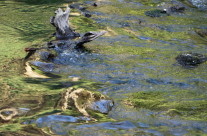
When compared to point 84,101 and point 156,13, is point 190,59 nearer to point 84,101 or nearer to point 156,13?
point 84,101

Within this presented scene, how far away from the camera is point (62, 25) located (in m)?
6.44

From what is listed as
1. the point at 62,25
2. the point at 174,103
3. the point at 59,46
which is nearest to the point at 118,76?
the point at 174,103

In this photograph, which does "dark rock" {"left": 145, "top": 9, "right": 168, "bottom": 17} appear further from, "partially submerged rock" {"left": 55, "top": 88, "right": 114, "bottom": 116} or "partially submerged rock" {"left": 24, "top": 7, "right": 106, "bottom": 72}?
"partially submerged rock" {"left": 55, "top": 88, "right": 114, "bottom": 116}

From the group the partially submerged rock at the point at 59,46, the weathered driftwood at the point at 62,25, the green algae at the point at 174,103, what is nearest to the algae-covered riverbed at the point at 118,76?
the green algae at the point at 174,103

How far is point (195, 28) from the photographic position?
7.71 metres

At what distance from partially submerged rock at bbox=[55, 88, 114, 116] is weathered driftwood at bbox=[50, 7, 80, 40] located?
220 centimetres

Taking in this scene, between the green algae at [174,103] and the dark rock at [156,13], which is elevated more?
the dark rock at [156,13]

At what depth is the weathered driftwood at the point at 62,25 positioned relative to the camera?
6344mm

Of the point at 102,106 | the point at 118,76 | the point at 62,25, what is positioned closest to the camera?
the point at 102,106

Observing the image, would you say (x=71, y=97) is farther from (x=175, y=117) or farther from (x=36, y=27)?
(x=36, y=27)

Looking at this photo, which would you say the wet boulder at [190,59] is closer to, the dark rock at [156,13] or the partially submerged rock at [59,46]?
the partially submerged rock at [59,46]

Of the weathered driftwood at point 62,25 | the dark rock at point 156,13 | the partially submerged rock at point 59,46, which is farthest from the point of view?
the dark rock at point 156,13

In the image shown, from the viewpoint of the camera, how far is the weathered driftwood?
634 cm

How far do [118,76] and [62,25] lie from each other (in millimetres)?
1824
